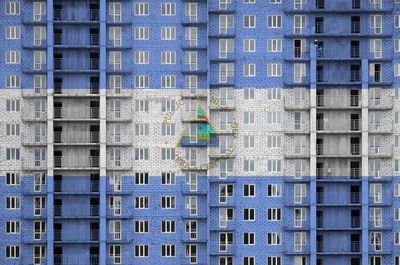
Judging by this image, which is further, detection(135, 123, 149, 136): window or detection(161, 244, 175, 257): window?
detection(135, 123, 149, 136): window

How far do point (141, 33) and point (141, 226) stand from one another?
22839mm

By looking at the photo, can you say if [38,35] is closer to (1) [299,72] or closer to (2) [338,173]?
(1) [299,72]

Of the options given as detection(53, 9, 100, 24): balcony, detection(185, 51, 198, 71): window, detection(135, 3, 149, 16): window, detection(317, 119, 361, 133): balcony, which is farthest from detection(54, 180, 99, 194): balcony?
detection(317, 119, 361, 133): balcony

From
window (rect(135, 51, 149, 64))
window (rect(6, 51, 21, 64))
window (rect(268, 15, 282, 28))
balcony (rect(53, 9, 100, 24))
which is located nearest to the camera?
balcony (rect(53, 9, 100, 24))

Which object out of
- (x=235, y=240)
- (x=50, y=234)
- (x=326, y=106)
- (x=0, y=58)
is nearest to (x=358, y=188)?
(x=326, y=106)

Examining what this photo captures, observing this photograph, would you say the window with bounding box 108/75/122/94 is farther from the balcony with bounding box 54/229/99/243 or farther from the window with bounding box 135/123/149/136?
the balcony with bounding box 54/229/99/243

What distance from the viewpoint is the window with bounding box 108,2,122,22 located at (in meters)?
82.8

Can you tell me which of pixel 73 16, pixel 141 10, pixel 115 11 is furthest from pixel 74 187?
pixel 141 10

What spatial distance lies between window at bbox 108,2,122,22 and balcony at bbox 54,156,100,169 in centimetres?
1667

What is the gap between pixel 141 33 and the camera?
83.1 m

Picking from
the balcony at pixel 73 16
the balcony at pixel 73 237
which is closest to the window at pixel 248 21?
the balcony at pixel 73 16

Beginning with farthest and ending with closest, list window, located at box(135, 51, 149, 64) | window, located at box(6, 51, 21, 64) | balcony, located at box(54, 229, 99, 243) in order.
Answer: window, located at box(135, 51, 149, 64) → window, located at box(6, 51, 21, 64) → balcony, located at box(54, 229, 99, 243)

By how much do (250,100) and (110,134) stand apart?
669 inches

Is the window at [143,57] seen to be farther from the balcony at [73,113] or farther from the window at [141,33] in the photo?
the balcony at [73,113]
